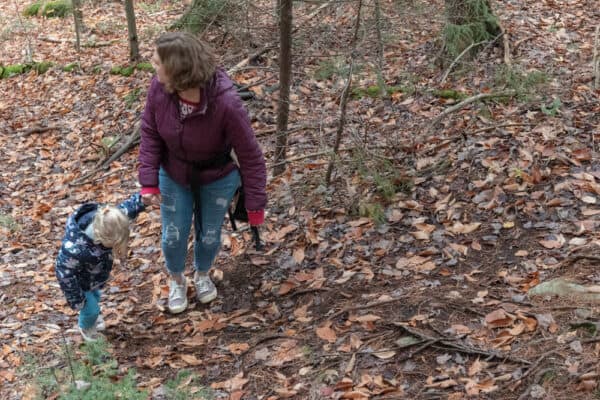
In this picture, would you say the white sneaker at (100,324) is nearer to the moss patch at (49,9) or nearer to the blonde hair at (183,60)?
the blonde hair at (183,60)

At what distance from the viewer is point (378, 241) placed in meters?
5.10

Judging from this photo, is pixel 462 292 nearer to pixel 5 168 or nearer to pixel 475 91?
pixel 475 91

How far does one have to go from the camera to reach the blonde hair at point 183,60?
12.0 ft

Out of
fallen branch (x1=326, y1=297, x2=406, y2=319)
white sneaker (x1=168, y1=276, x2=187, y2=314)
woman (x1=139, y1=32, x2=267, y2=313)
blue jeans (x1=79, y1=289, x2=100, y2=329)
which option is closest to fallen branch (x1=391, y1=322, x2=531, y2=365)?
fallen branch (x1=326, y1=297, x2=406, y2=319)

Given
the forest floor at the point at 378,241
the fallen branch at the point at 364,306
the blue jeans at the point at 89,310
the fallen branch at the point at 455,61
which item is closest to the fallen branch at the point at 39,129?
the forest floor at the point at 378,241

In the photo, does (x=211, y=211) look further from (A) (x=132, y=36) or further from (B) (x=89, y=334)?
(A) (x=132, y=36)

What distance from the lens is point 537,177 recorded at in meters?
5.14

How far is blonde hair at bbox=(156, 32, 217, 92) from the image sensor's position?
3.65 metres

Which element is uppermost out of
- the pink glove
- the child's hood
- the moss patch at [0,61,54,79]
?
the child's hood

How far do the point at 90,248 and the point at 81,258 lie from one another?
9 cm

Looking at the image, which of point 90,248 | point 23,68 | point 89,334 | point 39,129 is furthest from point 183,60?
point 23,68

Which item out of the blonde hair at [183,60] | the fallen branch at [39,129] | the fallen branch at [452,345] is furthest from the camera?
the fallen branch at [39,129]

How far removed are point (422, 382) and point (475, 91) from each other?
4.21m

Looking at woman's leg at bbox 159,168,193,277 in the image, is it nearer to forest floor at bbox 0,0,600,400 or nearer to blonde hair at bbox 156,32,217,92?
forest floor at bbox 0,0,600,400
